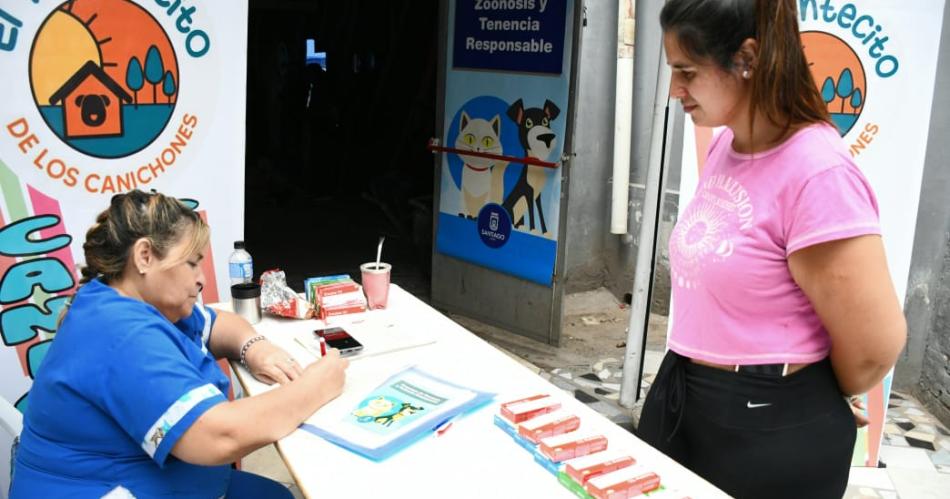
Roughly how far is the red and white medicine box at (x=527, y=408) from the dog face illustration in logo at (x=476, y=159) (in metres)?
3.07

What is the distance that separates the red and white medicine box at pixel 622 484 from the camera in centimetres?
137

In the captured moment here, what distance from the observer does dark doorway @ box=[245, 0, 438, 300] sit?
8.05 meters

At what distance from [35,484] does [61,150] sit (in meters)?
1.40

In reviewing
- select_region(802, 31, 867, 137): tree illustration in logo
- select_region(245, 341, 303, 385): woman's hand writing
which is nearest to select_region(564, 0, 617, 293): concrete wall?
select_region(802, 31, 867, 137): tree illustration in logo

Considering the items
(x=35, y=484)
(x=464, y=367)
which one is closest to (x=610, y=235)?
(x=464, y=367)

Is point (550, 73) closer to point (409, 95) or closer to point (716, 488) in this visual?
point (716, 488)

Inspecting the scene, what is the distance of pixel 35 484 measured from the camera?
4.90ft

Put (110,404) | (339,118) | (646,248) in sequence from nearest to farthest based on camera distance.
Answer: (110,404) → (646,248) → (339,118)

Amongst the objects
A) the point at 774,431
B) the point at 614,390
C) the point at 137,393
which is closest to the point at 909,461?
the point at 614,390

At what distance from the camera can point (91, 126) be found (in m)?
2.56

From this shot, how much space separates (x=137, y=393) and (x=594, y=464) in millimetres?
889

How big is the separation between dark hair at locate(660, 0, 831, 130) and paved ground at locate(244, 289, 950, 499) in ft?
7.53

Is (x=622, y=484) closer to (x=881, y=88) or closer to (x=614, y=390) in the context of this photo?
(x=881, y=88)

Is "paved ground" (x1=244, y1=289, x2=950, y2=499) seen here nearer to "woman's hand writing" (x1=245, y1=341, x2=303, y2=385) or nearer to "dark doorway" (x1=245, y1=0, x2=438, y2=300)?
"woman's hand writing" (x1=245, y1=341, x2=303, y2=385)
